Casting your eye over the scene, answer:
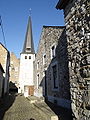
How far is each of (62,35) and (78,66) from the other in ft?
16.1

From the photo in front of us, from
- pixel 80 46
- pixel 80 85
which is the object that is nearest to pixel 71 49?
pixel 80 46

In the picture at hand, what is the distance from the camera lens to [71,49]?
3.85 m

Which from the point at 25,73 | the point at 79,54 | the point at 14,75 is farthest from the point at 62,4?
the point at 14,75

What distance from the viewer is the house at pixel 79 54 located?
305 cm

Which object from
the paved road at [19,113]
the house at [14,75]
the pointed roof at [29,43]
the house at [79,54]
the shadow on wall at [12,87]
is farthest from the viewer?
the pointed roof at [29,43]

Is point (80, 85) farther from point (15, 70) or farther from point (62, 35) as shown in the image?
point (15, 70)

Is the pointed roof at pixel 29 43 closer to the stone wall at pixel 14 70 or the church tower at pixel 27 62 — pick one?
the church tower at pixel 27 62

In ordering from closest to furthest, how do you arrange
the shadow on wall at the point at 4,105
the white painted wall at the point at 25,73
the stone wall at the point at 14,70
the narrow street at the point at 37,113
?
1. the narrow street at the point at 37,113
2. the shadow on wall at the point at 4,105
3. the white painted wall at the point at 25,73
4. the stone wall at the point at 14,70

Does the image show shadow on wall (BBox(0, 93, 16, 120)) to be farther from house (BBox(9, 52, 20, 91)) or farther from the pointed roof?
the pointed roof

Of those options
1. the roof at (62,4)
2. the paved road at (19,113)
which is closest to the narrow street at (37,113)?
the paved road at (19,113)

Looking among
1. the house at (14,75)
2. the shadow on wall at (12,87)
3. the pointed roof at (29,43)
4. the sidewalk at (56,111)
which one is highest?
the pointed roof at (29,43)

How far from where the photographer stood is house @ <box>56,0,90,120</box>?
3.05 meters

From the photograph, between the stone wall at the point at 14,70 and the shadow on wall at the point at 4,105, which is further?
the stone wall at the point at 14,70

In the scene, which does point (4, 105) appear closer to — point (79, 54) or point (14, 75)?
point (79, 54)
